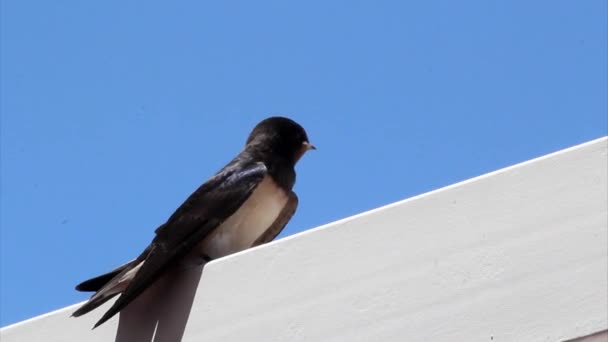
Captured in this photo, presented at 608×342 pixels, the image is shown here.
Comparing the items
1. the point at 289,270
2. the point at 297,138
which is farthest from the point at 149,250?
the point at 297,138

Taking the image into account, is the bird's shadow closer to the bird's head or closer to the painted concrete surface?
the painted concrete surface

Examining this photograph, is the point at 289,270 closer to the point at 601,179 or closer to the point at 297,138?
the point at 601,179

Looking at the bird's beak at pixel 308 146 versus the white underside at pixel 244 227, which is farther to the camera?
the bird's beak at pixel 308 146

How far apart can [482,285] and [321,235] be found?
57 centimetres

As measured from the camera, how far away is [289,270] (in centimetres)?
336

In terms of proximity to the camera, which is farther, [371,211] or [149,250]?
[149,250]

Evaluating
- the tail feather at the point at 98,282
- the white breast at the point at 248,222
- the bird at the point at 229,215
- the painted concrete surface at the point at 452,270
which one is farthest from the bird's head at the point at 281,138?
the painted concrete surface at the point at 452,270

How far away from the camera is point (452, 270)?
10.0 feet

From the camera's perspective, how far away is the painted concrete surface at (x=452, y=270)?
288 centimetres

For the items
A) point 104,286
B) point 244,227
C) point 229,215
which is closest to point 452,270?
point 104,286

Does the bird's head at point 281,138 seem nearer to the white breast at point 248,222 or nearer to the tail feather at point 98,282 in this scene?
the white breast at point 248,222

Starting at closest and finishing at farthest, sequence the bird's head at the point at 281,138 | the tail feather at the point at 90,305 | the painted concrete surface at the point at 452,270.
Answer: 1. the painted concrete surface at the point at 452,270
2. the tail feather at the point at 90,305
3. the bird's head at the point at 281,138

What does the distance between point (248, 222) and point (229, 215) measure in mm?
292

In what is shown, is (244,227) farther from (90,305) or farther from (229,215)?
(90,305)
